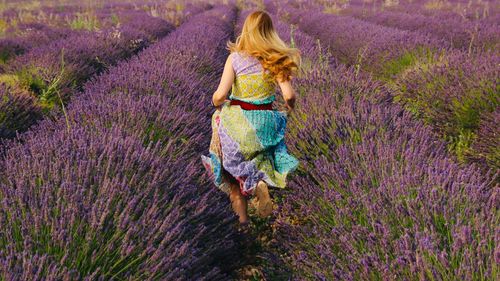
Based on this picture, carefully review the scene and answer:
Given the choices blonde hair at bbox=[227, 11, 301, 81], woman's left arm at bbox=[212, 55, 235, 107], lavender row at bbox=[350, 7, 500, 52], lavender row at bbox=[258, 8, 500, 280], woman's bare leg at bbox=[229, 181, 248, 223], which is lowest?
lavender row at bbox=[350, 7, 500, 52]

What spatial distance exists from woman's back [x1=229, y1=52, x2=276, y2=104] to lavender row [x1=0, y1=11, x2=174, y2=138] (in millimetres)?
2114

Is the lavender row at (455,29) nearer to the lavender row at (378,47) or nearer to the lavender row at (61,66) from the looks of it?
the lavender row at (378,47)

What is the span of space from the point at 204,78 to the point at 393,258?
3458 millimetres

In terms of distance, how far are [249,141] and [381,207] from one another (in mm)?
876

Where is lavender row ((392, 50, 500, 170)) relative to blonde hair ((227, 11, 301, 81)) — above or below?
below

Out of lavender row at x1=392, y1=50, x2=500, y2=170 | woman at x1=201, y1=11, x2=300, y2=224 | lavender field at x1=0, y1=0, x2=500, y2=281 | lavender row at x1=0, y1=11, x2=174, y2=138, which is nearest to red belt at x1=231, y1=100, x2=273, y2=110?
woman at x1=201, y1=11, x2=300, y2=224

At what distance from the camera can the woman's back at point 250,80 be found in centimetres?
255

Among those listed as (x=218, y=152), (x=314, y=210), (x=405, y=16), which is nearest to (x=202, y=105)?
(x=218, y=152)

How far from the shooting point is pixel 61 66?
5.59 metres

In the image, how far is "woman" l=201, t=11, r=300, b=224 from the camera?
98.0 inches

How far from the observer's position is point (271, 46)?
8.14 feet

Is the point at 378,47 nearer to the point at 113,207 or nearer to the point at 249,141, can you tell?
the point at 249,141

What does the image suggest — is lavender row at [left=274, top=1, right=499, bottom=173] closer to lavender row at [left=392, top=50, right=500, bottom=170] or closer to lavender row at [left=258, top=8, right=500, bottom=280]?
lavender row at [left=392, top=50, right=500, bottom=170]

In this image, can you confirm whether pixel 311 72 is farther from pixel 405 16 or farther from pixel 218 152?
pixel 405 16
